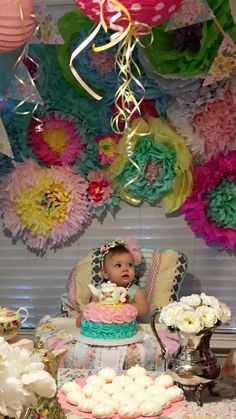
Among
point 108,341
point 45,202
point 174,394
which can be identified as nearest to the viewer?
point 174,394

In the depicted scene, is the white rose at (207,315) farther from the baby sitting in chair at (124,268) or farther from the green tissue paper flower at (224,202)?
the green tissue paper flower at (224,202)

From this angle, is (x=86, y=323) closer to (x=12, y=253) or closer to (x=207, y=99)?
(x=12, y=253)

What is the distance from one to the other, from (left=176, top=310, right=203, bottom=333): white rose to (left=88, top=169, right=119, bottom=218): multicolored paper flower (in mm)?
1568

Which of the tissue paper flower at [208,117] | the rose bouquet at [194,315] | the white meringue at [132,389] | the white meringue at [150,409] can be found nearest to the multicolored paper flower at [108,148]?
the tissue paper flower at [208,117]

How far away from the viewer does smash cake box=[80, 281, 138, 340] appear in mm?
2834

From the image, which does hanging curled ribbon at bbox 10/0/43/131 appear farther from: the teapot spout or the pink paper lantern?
the teapot spout

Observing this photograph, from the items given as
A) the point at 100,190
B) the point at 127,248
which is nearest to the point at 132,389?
the point at 127,248

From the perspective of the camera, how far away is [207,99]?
3.34 meters

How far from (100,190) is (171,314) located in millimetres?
1563

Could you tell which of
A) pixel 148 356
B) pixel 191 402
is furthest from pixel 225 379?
pixel 148 356

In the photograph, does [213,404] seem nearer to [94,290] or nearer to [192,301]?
[192,301]

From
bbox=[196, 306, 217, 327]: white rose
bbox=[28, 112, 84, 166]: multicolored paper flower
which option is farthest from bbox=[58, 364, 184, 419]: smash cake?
bbox=[28, 112, 84, 166]: multicolored paper flower

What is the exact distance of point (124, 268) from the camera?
10.7 ft

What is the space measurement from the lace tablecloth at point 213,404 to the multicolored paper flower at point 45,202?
4.55 feet
